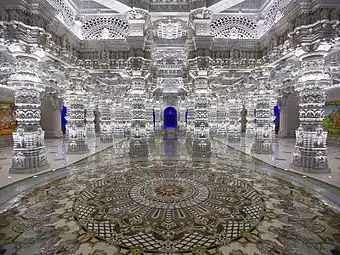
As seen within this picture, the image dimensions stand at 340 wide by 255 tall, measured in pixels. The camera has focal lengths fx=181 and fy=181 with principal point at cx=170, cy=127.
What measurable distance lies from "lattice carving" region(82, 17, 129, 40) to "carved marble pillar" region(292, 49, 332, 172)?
256 inches

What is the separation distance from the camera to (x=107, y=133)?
12.0 metres

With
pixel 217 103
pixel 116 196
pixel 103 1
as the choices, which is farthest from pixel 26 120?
pixel 217 103

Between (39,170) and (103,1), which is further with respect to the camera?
(103,1)

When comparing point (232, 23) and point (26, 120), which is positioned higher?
point (232, 23)

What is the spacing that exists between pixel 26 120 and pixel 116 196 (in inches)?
149

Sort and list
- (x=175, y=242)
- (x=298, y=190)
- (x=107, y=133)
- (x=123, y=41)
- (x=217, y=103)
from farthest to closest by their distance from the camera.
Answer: (x=217, y=103) → (x=107, y=133) → (x=123, y=41) → (x=298, y=190) → (x=175, y=242)

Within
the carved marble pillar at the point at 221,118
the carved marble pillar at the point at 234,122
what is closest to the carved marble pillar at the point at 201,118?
the carved marble pillar at the point at 234,122

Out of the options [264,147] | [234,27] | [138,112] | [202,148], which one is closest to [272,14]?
[234,27]

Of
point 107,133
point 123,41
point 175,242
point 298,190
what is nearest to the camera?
point 175,242

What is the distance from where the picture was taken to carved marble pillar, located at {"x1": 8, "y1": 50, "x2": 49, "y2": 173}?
5.07m

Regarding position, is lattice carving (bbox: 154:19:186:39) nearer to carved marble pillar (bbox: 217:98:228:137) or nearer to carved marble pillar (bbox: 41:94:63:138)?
carved marble pillar (bbox: 217:98:228:137)

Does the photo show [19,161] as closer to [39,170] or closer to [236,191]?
[39,170]

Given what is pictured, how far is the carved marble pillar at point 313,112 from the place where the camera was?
5008mm

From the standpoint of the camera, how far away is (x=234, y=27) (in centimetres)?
756
